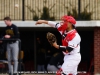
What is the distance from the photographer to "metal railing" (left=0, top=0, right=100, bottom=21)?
1844cm

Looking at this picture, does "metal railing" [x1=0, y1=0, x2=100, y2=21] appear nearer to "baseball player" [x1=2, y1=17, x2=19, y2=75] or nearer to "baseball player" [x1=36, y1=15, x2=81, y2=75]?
"baseball player" [x1=2, y1=17, x2=19, y2=75]

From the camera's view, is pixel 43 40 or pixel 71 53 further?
pixel 43 40

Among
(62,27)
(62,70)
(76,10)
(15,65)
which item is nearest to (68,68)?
(62,70)

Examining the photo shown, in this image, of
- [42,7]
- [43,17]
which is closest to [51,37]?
[43,17]

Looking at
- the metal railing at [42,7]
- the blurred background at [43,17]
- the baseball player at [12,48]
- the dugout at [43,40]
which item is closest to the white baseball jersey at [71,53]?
the baseball player at [12,48]

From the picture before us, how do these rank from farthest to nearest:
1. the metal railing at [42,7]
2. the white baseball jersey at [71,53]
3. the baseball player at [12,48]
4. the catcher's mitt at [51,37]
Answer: the metal railing at [42,7], the baseball player at [12,48], the white baseball jersey at [71,53], the catcher's mitt at [51,37]

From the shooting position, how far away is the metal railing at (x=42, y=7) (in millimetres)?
18438

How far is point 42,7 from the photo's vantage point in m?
18.8

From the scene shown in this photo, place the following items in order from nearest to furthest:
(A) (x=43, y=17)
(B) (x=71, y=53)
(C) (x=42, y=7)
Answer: (B) (x=71, y=53) → (A) (x=43, y=17) → (C) (x=42, y=7)

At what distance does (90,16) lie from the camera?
1792cm

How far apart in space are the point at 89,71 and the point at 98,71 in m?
0.45

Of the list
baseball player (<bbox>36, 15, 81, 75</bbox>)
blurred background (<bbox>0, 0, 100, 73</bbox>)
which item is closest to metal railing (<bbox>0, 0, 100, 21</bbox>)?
blurred background (<bbox>0, 0, 100, 73</bbox>)

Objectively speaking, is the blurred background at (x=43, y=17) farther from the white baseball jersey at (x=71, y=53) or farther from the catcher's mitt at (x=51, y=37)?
the catcher's mitt at (x=51, y=37)

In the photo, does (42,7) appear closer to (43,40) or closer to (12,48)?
(43,40)
